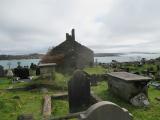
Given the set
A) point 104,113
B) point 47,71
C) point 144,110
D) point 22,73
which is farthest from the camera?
point 22,73

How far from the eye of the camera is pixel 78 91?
11867 mm

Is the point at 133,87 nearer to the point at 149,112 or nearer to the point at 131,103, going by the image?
the point at 131,103

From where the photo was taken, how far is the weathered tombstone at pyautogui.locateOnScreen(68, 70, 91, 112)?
11.8 meters

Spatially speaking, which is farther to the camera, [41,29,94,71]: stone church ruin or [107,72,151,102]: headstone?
[41,29,94,71]: stone church ruin

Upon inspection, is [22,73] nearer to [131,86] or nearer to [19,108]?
[19,108]

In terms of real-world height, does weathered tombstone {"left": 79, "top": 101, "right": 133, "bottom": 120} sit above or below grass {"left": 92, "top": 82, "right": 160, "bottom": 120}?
above

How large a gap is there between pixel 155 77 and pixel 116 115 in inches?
730

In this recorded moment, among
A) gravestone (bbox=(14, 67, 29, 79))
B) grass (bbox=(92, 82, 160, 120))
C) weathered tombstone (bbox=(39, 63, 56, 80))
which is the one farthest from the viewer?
gravestone (bbox=(14, 67, 29, 79))

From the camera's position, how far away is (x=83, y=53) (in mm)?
43219

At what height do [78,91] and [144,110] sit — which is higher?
[78,91]

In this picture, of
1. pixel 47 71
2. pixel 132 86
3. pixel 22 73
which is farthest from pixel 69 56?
pixel 132 86

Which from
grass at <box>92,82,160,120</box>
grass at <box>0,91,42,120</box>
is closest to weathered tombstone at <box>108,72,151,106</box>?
grass at <box>92,82,160,120</box>

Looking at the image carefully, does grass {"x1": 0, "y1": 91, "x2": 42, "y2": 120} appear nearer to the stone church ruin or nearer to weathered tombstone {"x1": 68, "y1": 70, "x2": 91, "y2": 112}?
weathered tombstone {"x1": 68, "y1": 70, "x2": 91, "y2": 112}

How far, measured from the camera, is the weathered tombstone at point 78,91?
1179 cm
